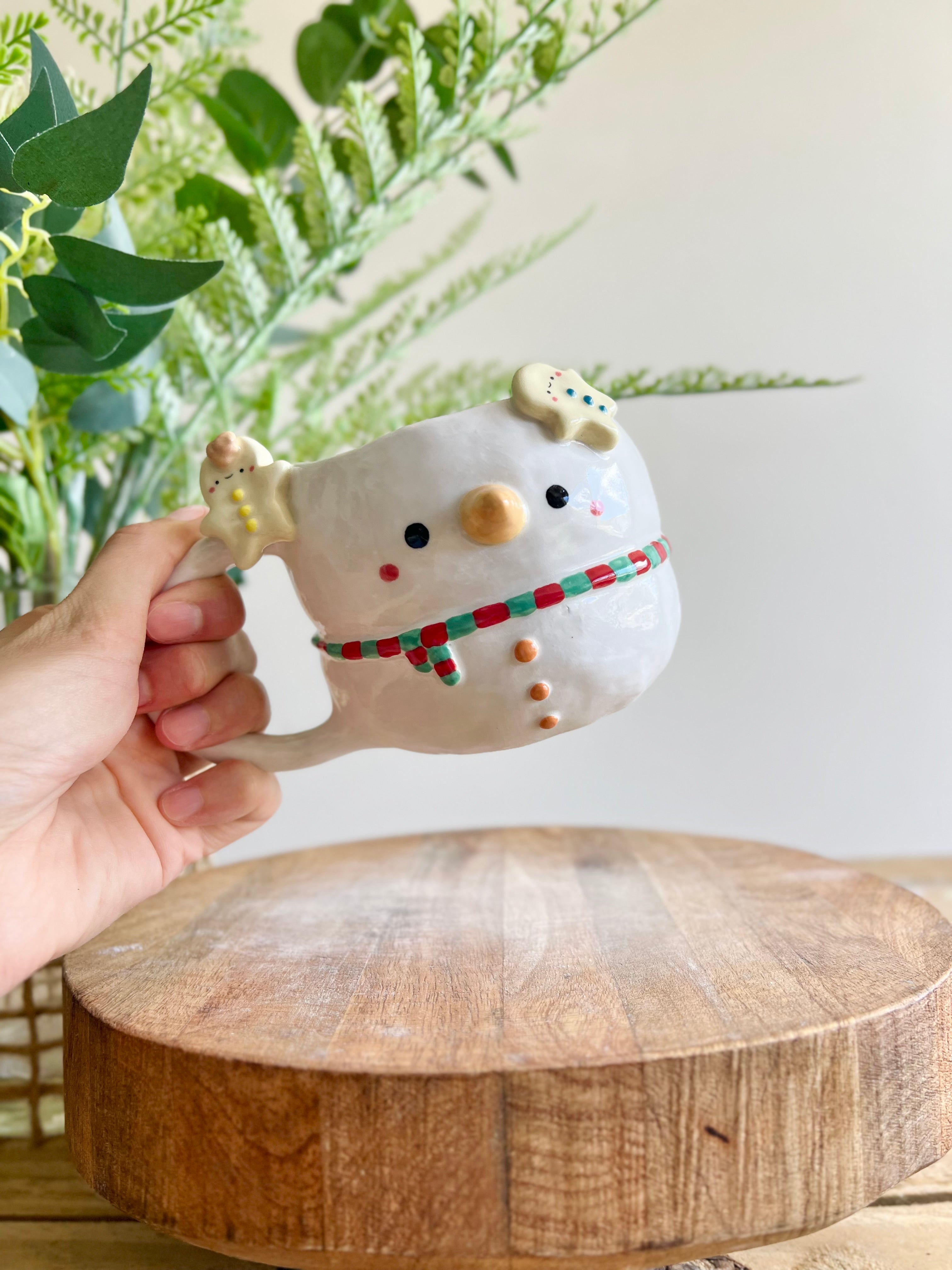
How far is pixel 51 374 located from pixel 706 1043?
584 mm

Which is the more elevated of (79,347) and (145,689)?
(79,347)

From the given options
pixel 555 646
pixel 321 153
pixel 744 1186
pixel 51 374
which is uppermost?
pixel 321 153

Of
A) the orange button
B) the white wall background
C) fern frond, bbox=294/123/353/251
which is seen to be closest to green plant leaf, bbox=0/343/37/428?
fern frond, bbox=294/123/353/251

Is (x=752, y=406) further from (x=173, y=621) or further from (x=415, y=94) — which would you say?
(x=173, y=621)

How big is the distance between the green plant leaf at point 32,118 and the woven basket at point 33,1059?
526 millimetres

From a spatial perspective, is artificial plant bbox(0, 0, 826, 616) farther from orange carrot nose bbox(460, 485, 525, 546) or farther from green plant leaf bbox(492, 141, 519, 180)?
orange carrot nose bbox(460, 485, 525, 546)

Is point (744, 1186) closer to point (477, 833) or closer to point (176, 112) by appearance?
point (477, 833)

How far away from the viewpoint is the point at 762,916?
0.63 m

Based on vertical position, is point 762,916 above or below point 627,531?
below

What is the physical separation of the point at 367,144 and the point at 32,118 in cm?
24

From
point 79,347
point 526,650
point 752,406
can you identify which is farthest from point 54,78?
point 752,406

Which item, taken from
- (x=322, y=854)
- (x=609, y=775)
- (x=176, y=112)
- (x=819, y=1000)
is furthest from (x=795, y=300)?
(x=819, y=1000)

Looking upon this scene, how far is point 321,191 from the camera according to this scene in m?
0.69

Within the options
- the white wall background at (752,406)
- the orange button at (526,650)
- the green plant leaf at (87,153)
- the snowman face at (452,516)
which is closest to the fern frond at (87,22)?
the green plant leaf at (87,153)
